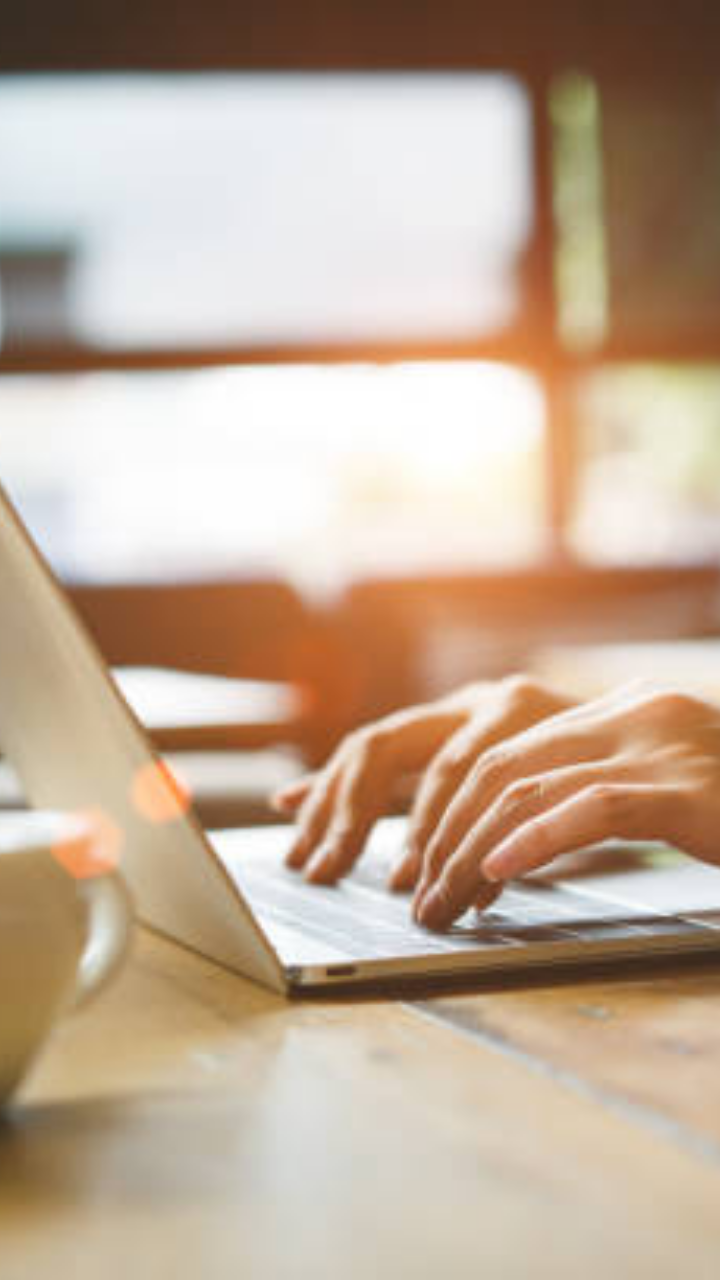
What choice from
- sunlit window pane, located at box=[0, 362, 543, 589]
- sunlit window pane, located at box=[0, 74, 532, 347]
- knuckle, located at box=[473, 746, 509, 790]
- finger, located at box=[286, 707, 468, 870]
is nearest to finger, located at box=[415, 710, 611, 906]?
knuckle, located at box=[473, 746, 509, 790]

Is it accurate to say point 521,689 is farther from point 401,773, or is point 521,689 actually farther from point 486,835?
point 486,835

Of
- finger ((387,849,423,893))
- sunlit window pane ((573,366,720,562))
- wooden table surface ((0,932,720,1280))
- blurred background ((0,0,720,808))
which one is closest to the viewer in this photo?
wooden table surface ((0,932,720,1280))

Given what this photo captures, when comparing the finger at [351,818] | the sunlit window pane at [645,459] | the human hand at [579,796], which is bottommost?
the sunlit window pane at [645,459]

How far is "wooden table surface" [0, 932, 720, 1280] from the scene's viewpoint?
44 centimetres

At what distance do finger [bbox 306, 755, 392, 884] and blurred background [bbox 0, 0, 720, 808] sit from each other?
3.81 meters

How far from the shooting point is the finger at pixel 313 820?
1.04m

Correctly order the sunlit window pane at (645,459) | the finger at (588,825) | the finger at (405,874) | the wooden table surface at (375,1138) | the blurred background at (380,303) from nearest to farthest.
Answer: the wooden table surface at (375,1138), the finger at (588,825), the finger at (405,874), the blurred background at (380,303), the sunlit window pane at (645,459)

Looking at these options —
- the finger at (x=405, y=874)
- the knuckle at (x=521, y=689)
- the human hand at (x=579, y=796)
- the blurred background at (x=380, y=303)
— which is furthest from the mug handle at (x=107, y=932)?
the blurred background at (x=380, y=303)

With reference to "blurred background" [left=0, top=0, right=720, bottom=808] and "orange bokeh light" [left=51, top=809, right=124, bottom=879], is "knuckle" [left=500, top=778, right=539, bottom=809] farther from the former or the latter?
"blurred background" [left=0, top=0, right=720, bottom=808]

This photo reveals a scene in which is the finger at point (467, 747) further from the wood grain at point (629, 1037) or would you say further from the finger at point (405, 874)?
the wood grain at point (629, 1037)

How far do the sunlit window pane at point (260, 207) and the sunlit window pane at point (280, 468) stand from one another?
158mm

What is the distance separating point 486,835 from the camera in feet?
2.71

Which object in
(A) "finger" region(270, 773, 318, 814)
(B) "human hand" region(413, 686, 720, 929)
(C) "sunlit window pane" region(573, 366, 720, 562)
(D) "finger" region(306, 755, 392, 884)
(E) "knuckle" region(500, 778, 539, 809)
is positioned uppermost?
(E) "knuckle" region(500, 778, 539, 809)

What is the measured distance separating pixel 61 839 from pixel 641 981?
0.97 ft
